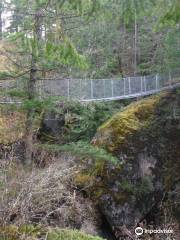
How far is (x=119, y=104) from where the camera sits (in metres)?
16.2

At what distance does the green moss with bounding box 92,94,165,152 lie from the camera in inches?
412

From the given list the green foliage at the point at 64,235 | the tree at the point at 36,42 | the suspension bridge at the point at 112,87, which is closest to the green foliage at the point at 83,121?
the suspension bridge at the point at 112,87

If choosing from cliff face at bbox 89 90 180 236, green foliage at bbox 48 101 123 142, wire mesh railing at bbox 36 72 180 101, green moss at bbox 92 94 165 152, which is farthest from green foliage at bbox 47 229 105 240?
green foliage at bbox 48 101 123 142

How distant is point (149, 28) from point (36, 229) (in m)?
15.8

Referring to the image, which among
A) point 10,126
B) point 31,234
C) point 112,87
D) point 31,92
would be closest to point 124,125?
point 112,87

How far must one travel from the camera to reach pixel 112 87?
47.3 ft

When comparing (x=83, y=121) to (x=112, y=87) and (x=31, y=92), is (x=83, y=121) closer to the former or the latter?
(x=112, y=87)

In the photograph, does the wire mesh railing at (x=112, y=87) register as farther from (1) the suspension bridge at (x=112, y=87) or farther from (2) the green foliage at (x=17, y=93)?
(2) the green foliage at (x=17, y=93)

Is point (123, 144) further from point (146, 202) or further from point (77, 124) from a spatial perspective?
point (77, 124)

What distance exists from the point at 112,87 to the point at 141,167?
15.7 feet

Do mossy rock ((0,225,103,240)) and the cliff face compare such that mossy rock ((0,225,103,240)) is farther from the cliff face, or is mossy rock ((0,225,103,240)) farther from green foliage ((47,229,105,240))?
the cliff face

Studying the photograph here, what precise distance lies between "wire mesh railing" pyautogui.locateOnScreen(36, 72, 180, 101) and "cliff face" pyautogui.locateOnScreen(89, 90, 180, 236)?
1762 mm

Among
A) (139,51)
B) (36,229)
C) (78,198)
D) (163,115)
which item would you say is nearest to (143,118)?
(163,115)

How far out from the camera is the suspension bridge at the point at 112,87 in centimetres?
1188
